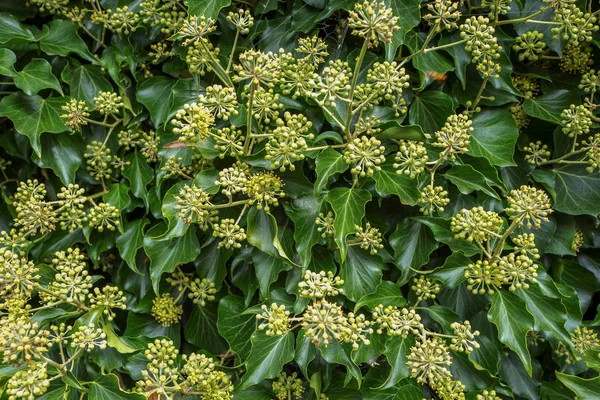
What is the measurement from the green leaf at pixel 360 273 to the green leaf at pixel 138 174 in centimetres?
Answer: 93

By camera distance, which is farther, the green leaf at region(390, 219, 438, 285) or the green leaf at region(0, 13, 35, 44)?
the green leaf at region(0, 13, 35, 44)

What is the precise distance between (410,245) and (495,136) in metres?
0.57

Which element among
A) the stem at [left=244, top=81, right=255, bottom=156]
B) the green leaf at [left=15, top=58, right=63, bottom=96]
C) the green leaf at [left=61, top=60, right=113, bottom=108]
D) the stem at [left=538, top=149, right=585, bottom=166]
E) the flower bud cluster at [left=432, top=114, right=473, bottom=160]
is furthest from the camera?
the green leaf at [left=61, top=60, right=113, bottom=108]

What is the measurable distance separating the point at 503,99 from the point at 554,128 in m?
0.28

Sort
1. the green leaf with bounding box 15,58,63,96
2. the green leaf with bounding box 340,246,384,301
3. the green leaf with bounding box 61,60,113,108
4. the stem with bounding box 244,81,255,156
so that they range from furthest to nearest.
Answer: the green leaf with bounding box 61,60,113,108
the green leaf with bounding box 15,58,63,96
the green leaf with bounding box 340,246,384,301
the stem with bounding box 244,81,255,156

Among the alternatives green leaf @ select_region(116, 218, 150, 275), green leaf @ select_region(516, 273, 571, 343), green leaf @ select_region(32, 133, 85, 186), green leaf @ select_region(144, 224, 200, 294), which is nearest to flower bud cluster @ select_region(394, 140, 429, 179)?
green leaf @ select_region(516, 273, 571, 343)

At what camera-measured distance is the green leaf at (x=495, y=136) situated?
1987 mm

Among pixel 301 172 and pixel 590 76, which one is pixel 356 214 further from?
pixel 590 76

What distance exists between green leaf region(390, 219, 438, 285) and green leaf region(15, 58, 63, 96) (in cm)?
155

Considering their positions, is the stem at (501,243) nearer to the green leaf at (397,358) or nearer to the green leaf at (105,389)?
the green leaf at (397,358)

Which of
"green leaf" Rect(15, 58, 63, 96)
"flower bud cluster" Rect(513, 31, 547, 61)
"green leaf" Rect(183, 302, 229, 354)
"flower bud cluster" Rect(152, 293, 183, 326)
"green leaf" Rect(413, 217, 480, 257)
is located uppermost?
"flower bud cluster" Rect(513, 31, 547, 61)

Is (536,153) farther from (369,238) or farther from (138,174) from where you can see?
(138,174)

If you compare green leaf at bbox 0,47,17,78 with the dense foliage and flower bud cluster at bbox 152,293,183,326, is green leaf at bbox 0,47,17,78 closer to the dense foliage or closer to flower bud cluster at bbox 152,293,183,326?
the dense foliage

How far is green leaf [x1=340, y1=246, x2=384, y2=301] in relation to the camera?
75.2 inches
